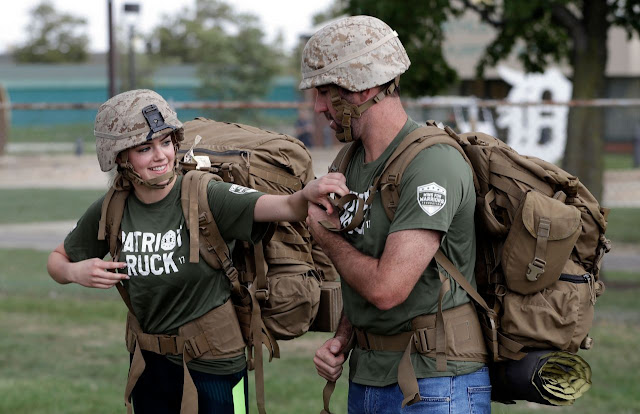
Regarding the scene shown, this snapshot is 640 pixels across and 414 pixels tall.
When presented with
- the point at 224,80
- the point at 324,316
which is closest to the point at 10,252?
the point at 324,316

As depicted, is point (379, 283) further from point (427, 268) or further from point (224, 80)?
point (224, 80)

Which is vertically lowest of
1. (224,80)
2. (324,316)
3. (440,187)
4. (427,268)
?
(224,80)

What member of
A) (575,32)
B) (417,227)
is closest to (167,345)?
(417,227)

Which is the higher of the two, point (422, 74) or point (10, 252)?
point (422, 74)

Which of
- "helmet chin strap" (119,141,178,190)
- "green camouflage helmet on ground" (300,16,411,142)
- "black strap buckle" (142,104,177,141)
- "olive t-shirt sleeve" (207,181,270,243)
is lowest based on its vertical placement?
"olive t-shirt sleeve" (207,181,270,243)

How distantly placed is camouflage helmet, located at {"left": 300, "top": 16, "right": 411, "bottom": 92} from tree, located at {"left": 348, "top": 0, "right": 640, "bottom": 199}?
24.4 ft

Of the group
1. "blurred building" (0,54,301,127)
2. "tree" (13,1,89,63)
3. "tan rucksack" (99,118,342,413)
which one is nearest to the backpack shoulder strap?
"tan rucksack" (99,118,342,413)

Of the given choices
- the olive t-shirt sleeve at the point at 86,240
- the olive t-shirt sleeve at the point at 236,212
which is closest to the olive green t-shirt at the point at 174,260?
the olive t-shirt sleeve at the point at 236,212

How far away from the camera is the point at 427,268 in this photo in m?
3.09

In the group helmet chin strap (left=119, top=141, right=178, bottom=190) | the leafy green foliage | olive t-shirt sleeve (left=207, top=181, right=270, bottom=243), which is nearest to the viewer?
olive t-shirt sleeve (left=207, top=181, right=270, bottom=243)

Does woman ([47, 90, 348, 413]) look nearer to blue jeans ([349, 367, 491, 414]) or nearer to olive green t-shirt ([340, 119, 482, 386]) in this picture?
olive green t-shirt ([340, 119, 482, 386])

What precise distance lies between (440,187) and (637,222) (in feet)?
52.2

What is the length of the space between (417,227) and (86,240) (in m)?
1.78

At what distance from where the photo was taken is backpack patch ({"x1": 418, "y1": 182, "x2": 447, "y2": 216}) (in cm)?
291
